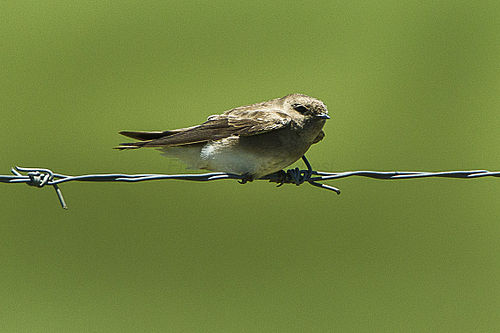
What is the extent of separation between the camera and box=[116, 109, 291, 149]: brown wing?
4.94 m

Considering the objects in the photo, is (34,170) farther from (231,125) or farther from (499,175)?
(499,175)

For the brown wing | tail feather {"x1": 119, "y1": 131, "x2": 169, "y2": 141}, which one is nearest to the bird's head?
the brown wing

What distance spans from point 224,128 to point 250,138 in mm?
246

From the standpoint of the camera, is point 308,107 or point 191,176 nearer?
point 191,176

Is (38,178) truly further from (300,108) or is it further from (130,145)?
(300,108)

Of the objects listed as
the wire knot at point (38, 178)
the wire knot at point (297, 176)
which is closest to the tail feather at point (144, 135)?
the wire knot at point (297, 176)

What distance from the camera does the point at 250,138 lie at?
5043 mm

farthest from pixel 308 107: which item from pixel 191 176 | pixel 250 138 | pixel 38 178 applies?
pixel 38 178

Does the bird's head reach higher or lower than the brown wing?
higher

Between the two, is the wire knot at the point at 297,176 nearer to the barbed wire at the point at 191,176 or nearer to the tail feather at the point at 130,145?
the barbed wire at the point at 191,176

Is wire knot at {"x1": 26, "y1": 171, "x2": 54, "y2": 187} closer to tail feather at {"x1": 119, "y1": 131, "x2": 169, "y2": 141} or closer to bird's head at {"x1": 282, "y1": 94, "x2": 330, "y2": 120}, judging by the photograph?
tail feather at {"x1": 119, "y1": 131, "x2": 169, "y2": 141}

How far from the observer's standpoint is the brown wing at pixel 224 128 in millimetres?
4938

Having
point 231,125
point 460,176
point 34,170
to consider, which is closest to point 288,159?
point 231,125

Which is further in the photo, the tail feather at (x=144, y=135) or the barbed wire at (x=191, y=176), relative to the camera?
the tail feather at (x=144, y=135)
